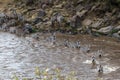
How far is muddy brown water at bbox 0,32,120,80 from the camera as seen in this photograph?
35.8 m

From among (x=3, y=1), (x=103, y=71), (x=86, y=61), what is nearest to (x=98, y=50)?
(x=86, y=61)

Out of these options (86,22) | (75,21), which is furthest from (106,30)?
(75,21)

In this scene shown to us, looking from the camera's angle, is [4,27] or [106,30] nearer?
[106,30]

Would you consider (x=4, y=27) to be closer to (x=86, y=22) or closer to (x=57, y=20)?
(x=57, y=20)

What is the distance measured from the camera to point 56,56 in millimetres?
42094

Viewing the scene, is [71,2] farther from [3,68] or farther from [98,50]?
[3,68]

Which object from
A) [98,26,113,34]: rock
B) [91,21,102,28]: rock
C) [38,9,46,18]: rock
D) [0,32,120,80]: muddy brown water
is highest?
[38,9,46,18]: rock

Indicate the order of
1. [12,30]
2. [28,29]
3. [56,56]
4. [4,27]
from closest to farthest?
[56,56], [28,29], [12,30], [4,27]

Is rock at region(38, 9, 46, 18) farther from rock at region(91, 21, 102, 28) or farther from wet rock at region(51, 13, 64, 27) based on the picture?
rock at region(91, 21, 102, 28)

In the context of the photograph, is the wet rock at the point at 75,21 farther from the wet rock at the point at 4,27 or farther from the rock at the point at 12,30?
the wet rock at the point at 4,27

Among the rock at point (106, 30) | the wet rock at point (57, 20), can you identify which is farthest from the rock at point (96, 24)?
the wet rock at point (57, 20)

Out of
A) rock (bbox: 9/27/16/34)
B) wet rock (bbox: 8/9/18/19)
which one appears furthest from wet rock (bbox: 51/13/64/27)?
wet rock (bbox: 8/9/18/19)

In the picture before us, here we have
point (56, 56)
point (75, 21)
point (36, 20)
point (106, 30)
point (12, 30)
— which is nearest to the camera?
point (56, 56)

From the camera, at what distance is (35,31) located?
2163 inches
